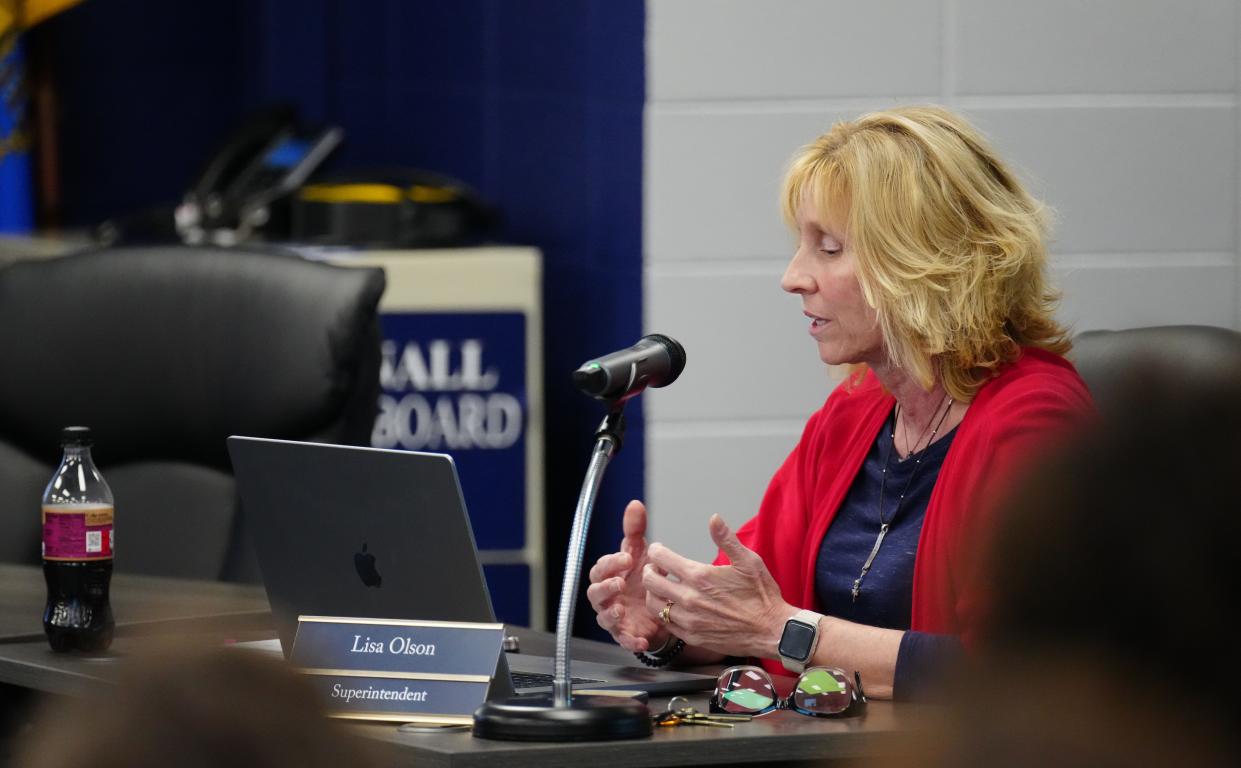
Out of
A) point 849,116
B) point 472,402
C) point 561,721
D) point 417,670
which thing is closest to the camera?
point 561,721

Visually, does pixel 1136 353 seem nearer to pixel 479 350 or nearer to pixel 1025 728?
pixel 1025 728

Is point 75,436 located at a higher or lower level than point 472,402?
higher

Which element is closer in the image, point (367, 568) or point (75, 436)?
point (367, 568)

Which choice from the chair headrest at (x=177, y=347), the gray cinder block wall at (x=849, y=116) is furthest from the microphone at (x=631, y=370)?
the gray cinder block wall at (x=849, y=116)

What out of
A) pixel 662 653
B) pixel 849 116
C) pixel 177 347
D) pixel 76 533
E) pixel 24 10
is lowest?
pixel 662 653

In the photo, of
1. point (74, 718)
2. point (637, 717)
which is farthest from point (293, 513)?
point (74, 718)

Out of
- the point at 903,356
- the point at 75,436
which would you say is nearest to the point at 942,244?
the point at 903,356

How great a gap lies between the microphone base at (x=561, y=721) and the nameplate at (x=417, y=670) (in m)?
0.06

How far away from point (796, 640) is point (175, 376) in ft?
3.86

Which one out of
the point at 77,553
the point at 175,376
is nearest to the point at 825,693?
the point at 77,553

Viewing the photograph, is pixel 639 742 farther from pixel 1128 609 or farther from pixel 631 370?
pixel 1128 609

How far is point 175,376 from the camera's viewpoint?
8.89 ft

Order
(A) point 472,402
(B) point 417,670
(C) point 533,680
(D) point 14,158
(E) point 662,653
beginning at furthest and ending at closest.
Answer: (D) point 14,158, (A) point 472,402, (E) point 662,653, (C) point 533,680, (B) point 417,670

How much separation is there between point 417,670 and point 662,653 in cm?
39
